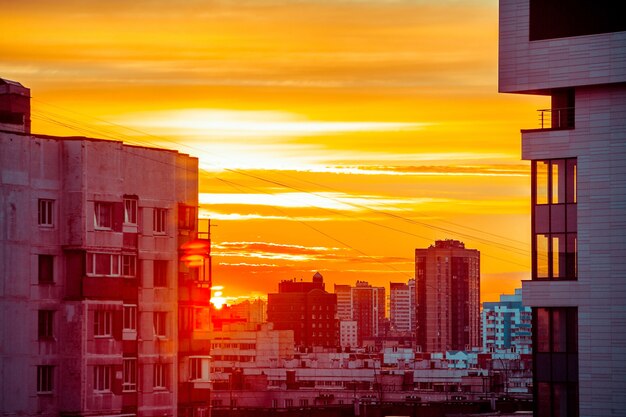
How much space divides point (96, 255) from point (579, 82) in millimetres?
36581

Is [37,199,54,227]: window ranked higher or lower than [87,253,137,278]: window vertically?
higher

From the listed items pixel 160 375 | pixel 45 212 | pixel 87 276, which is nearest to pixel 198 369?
pixel 160 375

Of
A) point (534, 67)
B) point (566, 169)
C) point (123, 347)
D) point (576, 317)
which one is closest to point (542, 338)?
point (576, 317)

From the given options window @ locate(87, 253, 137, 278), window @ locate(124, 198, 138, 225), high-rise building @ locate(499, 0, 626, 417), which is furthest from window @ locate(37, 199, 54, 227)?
high-rise building @ locate(499, 0, 626, 417)

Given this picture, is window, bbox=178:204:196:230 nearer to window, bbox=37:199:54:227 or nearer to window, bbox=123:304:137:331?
window, bbox=123:304:137:331

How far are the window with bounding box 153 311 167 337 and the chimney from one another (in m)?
15.5

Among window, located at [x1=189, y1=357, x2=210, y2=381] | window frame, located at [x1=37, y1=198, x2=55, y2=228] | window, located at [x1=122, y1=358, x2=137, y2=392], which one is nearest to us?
window frame, located at [x1=37, y1=198, x2=55, y2=228]

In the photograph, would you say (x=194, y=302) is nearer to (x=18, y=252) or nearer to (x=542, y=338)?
(x=18, y=252)

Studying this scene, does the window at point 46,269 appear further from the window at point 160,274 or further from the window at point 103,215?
the window at point 160,274

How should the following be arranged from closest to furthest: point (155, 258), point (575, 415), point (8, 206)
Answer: point (575, 415) → point (8, 206) → point (155, 258)

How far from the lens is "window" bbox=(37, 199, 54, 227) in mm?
99250

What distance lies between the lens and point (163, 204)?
105875mm

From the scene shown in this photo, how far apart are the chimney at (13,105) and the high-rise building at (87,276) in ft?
0.32

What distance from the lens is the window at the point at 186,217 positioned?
107562mm
